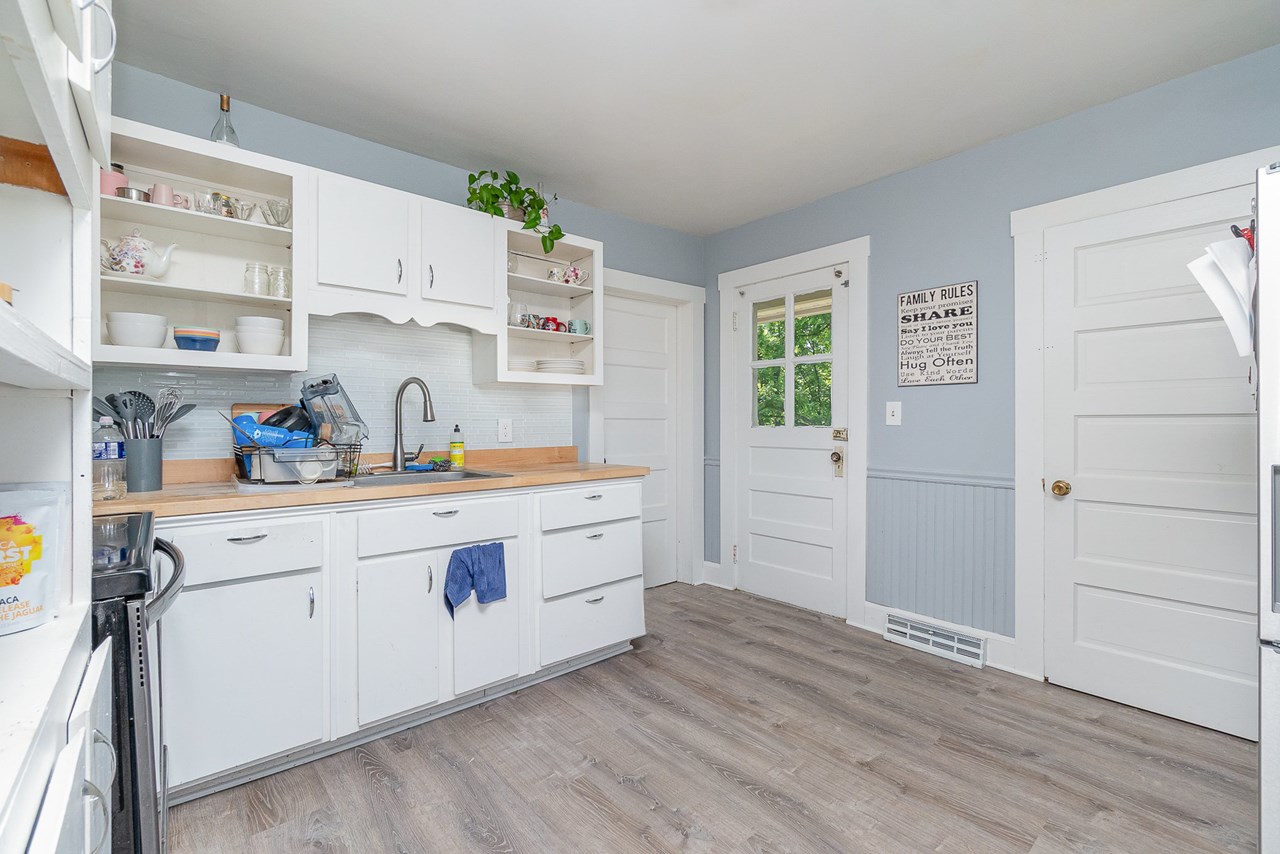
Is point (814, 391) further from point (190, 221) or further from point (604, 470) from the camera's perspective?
point (190, 221)

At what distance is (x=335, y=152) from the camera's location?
2.62 meters

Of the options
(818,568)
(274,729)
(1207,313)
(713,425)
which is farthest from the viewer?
(713,425)

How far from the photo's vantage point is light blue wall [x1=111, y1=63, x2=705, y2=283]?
2.19m

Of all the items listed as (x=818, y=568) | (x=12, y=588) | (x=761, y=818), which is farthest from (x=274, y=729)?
(x=818, y=568)

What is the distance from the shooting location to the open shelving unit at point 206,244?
200 cm

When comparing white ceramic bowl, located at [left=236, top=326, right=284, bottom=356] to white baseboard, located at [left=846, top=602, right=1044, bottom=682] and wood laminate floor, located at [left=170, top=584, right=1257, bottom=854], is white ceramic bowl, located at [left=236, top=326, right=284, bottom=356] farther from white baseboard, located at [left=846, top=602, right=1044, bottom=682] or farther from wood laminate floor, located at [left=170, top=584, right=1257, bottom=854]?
white baseboard, located at [left=846, top=602, right=1044, bottom=682]

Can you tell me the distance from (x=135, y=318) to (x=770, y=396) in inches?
121

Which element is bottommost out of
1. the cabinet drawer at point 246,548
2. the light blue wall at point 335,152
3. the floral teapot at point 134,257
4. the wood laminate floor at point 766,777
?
the wood laminate floor at point 766,777

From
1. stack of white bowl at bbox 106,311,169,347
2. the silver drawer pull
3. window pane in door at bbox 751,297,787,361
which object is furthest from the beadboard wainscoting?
stack of white bowl at bbox 106,311,169,347

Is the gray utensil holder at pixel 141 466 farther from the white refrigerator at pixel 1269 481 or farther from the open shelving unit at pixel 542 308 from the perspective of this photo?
the white refrigerator at pixel 1269 481

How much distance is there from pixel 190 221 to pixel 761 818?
2.74 meters

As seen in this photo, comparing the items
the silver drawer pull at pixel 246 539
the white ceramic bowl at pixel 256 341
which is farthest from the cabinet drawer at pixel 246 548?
the white ceramic bowl at pixel 256 341

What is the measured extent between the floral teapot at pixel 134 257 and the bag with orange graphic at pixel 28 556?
1.39 metres

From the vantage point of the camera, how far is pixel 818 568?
352cm
